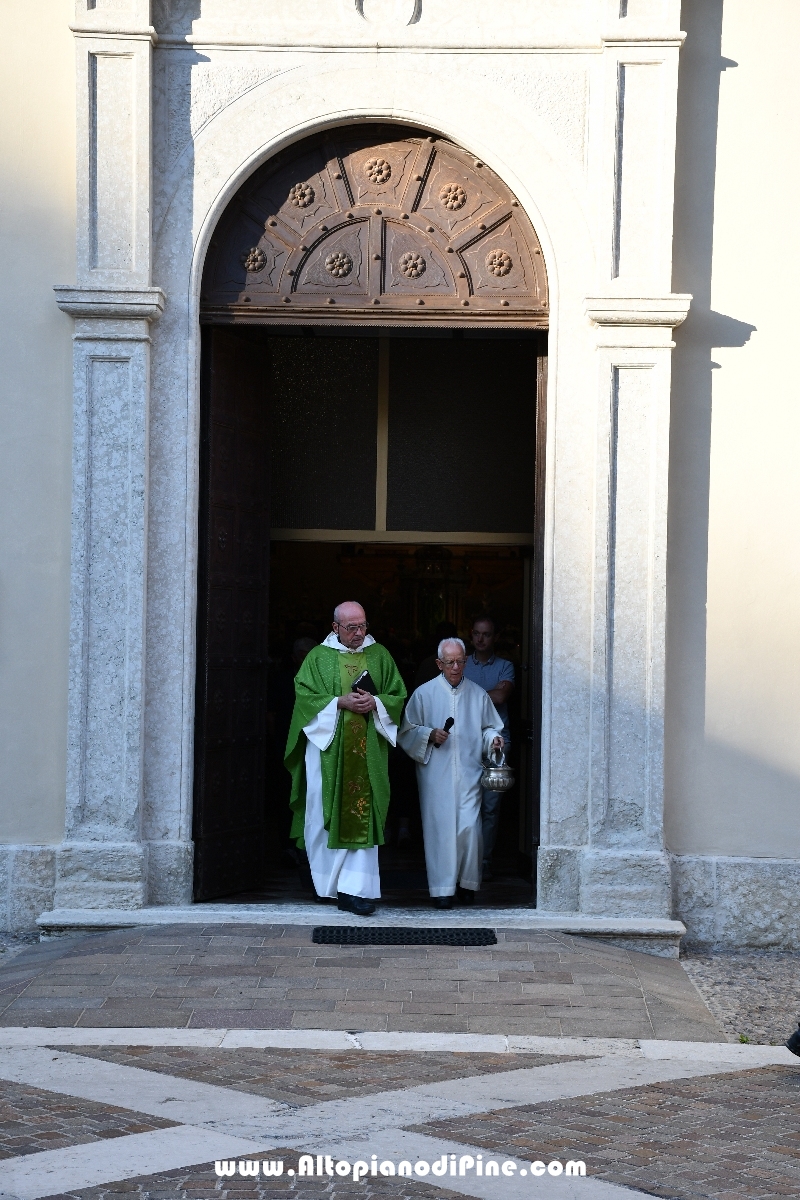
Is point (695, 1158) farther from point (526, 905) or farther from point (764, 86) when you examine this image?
point (764, 86)

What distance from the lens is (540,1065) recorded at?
576 centimetres

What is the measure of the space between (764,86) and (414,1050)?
18.6 ft

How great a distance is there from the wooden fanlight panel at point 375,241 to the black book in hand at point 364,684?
2077mm

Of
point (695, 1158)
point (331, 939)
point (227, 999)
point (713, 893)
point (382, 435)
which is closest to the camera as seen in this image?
point (695, 1158)

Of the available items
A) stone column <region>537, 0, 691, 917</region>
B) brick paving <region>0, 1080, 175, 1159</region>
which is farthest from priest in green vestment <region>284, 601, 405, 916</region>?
brick paving <region>0, 1080, 175, 1159</region>

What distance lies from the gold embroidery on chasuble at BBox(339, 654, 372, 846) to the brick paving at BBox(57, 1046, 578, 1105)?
2.23m

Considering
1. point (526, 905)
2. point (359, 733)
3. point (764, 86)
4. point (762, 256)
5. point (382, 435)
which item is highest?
point (764, 86)

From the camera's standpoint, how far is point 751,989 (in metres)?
7.18

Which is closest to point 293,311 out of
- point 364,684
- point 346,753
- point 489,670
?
point 364,684

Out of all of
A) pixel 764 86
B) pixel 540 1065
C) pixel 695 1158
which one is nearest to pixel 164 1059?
pixel 540 1065

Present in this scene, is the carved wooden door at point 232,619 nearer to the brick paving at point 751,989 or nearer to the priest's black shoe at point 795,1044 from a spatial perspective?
the brick paving at point 751,989

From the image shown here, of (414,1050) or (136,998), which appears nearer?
(414,1050)

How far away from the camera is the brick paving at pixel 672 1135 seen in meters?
4.41

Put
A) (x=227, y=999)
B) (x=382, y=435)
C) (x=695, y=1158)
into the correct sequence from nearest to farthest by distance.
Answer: (x=695, y=1158), (x=227, y=999), (x=382, y=435)
